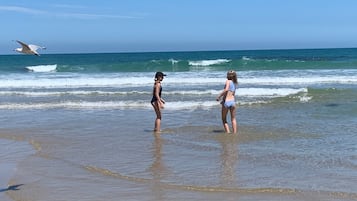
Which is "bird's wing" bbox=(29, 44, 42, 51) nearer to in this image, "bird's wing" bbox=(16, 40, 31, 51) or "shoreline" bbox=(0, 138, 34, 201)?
"bird's wing" bbox=(16, 40, 31, 51)

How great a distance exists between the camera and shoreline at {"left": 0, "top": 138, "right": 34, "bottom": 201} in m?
6.40

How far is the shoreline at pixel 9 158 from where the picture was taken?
640cm

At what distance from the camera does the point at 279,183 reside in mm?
6488

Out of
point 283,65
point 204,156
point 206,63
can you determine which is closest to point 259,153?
point 204,156

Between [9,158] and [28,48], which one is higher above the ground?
[28,48]

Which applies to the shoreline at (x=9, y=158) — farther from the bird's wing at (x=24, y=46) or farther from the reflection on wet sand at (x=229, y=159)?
the reflection on wet sand at (x=229, y=159)

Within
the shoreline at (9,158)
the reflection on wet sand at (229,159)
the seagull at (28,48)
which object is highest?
the seagull at (28,48)

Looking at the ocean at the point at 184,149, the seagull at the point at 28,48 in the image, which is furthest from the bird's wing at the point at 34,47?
the ocean at the point at 184,149

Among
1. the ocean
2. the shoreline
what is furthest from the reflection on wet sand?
the shoreline

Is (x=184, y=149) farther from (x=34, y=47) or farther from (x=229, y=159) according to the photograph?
(x=34, y=47)

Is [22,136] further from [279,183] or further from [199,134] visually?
[279,183]

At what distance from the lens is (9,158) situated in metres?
8.37

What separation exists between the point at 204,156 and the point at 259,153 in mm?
937

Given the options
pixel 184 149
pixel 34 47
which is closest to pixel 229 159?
pixel 184 149
